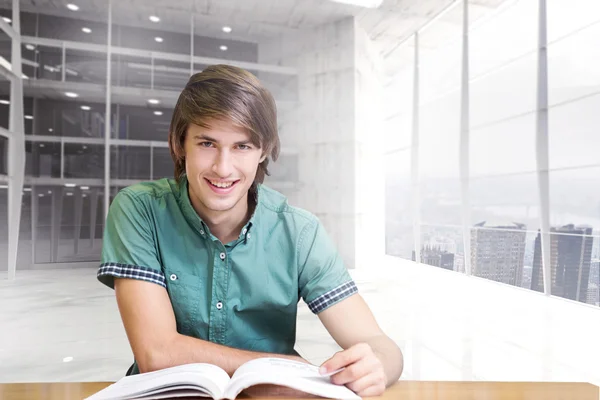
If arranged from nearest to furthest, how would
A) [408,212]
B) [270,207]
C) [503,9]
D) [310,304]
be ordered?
1. [310,304]
2. [270,207]
3. [503,9]
4. [408,212]

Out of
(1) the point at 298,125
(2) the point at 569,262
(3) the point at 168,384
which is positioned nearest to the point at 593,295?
(2) the point at 569,262

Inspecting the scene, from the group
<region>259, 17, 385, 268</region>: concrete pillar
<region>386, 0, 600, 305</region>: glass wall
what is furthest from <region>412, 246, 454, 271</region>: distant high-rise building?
<region>259, 17, 385, 268</region>: concrete pillar

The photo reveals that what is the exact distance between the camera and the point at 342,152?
421 cm

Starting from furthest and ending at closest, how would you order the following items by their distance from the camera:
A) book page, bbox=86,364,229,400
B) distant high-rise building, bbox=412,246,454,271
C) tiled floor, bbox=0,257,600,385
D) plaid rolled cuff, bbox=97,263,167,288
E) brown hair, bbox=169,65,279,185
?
distant high-rise building, bbox=412,246,454,271, tiled floor, bbox=0,257,600,385, brown hair, bbox=169,65,279,185, plaid rolled cuff, bbox=97,263,167,288, book page, bbox=86,364,229,400

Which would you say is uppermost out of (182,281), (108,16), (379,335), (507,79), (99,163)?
(108,16)

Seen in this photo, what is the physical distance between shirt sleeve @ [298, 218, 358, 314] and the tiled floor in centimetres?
145

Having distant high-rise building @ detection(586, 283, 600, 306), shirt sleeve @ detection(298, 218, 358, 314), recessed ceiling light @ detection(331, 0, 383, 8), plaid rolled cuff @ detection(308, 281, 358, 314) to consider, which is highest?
recessed ceiling light @ detection(331, 0, 383, 8)

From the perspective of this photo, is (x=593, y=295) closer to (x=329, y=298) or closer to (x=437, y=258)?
(x=437, y=258)

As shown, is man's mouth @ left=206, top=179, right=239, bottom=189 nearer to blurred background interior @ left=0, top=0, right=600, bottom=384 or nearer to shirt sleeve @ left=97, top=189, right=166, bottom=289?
shirt sleeve @ left=97, top=189, right=166, bottom=289

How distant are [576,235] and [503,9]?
269cm

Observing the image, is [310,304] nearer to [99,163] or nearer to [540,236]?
[99,163]

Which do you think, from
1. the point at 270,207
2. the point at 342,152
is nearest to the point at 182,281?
the point at 270,207

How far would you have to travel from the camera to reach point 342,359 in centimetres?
71

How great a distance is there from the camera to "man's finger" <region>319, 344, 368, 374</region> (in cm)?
70
